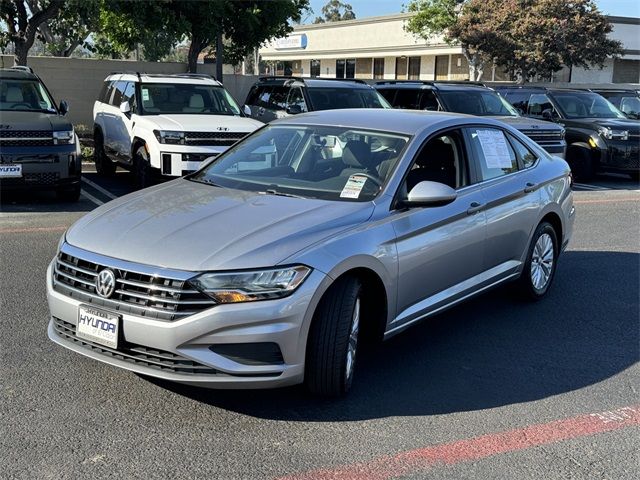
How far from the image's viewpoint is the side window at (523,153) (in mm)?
6113

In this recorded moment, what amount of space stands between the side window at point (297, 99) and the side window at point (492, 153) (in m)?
7.63

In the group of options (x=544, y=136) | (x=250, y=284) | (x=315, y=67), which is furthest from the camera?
(x=315, y=67)

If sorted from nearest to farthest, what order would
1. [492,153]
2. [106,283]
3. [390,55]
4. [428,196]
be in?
[106,283] < [428,196] < [492,153] < [390,55]

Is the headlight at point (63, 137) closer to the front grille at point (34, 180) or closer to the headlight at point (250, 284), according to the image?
the front grille at point (34, 180)

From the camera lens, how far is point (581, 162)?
15.3 metres

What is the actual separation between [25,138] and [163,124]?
75.8 inches

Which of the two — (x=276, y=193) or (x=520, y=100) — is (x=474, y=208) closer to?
(x=276, y=193)

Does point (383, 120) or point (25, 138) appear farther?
point (25, 138)

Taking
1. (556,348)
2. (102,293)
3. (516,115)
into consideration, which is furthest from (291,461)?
(516,115)

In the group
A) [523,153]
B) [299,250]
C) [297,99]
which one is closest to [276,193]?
[299,250]

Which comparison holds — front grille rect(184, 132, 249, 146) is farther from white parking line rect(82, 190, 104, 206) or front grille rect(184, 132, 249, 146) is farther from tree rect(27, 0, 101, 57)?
tree rect(27, 0, 101, 57)

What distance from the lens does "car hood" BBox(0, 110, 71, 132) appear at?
31.5 feet

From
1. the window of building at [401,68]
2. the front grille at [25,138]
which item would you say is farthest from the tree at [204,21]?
the window of building at [401,68]

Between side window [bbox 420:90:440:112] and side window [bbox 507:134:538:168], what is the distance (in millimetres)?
8314
